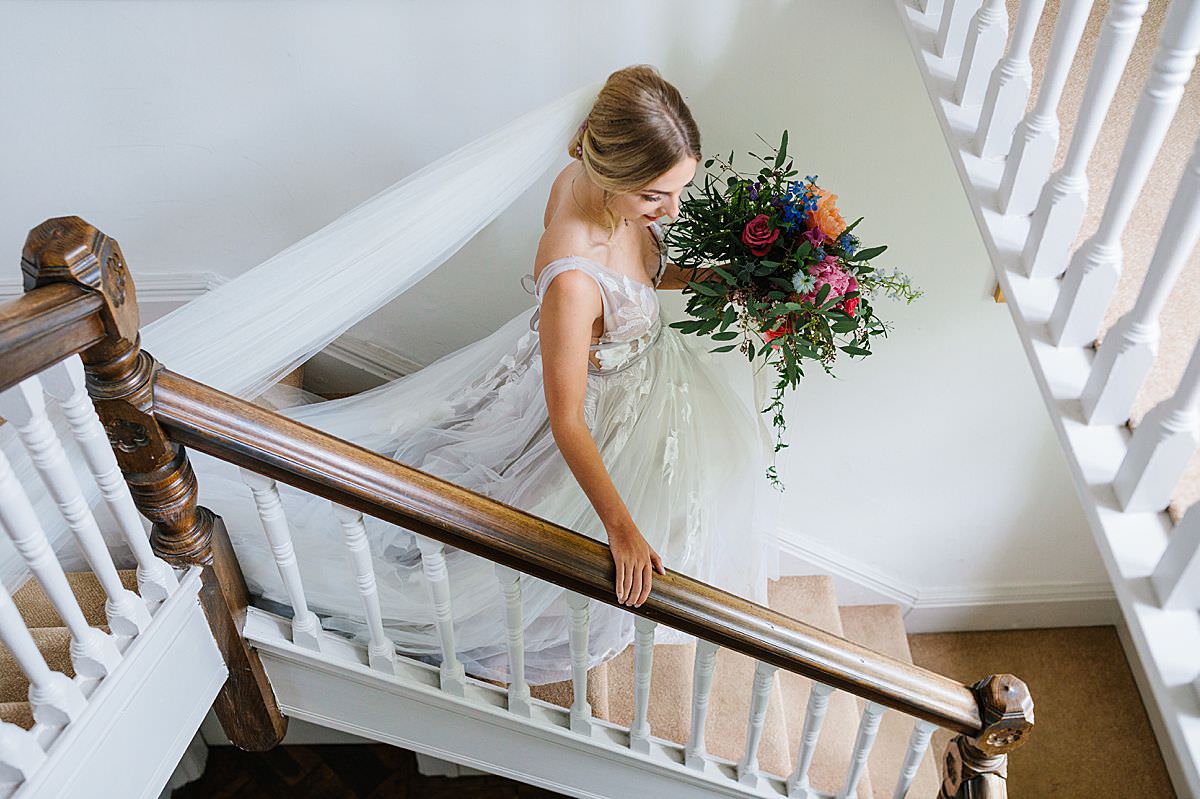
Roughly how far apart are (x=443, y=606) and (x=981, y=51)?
4.76ft

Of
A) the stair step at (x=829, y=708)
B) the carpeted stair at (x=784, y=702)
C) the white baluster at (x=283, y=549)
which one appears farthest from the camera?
the stair step at (x=829, y=708)

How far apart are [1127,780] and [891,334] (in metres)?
1.94

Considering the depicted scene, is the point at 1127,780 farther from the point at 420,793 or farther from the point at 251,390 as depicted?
the point at 251,390

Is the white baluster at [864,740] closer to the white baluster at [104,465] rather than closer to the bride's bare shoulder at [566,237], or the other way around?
the bride's bare shoulder at [566,237]

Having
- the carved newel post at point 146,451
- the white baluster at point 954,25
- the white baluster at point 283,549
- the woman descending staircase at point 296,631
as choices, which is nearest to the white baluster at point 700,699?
the woman descending staircase at point 296,631

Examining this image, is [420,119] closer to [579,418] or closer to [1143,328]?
[579,418]

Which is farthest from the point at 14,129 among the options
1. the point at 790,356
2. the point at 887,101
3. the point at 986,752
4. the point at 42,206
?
the point at 986,752

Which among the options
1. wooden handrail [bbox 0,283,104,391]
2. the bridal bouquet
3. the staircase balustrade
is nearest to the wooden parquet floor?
the bridal bouquet

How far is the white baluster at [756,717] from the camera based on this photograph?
6.47ft

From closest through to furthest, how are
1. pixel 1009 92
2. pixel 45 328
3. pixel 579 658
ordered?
1. pixel 45 328
2. pixel 1009 92
3. pixel 579 658

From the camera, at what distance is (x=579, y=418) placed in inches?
72.0

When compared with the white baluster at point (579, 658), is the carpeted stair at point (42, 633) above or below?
above

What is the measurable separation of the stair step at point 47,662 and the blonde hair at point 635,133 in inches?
48.2

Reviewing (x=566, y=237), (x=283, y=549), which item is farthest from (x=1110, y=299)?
(x=283, y=549)
